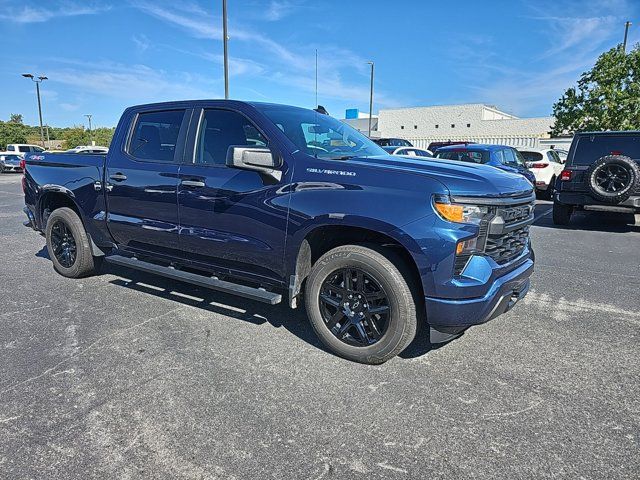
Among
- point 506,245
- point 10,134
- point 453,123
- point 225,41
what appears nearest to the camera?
point 506,245

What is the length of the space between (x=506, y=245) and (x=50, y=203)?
5090 mm

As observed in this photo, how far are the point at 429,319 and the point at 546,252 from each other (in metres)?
4.78

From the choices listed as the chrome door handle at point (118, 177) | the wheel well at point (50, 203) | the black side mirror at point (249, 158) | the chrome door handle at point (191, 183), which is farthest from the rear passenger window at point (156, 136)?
the wheel well at point (50, 203)

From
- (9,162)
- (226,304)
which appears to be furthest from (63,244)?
(9,162)

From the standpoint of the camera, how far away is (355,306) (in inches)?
127

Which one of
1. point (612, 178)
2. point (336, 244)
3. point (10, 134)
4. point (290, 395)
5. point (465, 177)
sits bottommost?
point (290, 395)

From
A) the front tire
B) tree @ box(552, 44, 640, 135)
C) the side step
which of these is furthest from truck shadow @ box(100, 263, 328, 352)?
tree @ box(552, 44, 640, 135)

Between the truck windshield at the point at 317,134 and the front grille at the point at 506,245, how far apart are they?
1.26 meters

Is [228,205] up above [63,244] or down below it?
above

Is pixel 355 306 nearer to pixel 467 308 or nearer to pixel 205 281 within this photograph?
pixel 467 308

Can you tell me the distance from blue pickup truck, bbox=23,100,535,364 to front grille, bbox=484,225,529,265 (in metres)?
0.01

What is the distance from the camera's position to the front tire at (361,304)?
3.02 metres

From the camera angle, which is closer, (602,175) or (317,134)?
(317,134)

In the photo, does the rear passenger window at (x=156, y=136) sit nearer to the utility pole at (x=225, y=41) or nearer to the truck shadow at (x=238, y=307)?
the truck shadow at (x=238, y=307)
